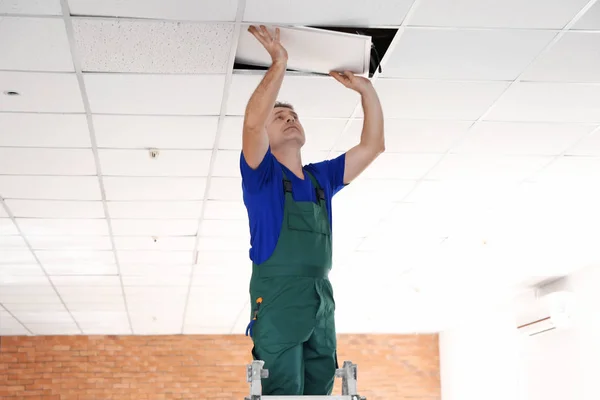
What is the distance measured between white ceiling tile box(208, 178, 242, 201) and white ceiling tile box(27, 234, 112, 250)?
64.8 inches

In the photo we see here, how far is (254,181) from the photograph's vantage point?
8.86 ft

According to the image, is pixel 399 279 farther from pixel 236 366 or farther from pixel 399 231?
pixel 236 366

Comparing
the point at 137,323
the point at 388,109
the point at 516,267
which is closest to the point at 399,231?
the point at 516,267

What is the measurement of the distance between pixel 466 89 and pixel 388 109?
525mm

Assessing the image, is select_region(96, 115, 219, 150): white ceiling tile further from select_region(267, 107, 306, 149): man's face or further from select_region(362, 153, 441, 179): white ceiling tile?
select_region(267, 107, 306, 149): man's face

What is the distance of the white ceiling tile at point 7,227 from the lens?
23.7ft

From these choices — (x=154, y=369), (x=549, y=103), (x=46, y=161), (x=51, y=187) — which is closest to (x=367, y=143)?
(x=549, y=103)

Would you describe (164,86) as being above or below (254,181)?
above

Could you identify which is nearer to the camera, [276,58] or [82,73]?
[276,58]

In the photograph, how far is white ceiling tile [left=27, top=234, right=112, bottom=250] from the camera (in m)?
7.81

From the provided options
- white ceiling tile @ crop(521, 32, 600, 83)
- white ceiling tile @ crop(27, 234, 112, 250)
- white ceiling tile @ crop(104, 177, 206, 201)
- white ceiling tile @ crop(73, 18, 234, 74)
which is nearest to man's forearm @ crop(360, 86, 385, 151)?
white ceiling tile @ crop(73, 18, 234, 74)

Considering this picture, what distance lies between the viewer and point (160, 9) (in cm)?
396

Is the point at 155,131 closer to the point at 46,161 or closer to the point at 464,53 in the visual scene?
the point at 46,161

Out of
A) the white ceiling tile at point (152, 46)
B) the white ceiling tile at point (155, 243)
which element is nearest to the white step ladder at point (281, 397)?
the white ceiling tile at point (152, 46)
